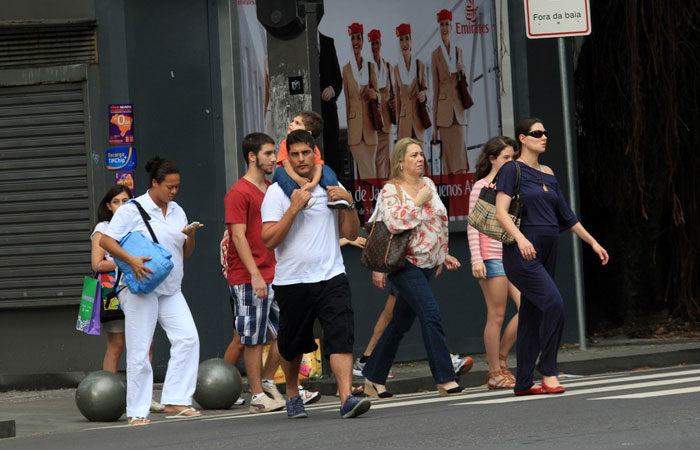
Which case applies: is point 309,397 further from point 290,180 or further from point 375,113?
point 375,113

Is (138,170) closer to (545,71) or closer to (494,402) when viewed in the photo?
(545,71)

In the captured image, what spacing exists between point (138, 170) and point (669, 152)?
5.57m

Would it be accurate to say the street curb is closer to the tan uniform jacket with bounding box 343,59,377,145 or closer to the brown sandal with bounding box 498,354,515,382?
the brown sandal with bounding box 498,354,515,382

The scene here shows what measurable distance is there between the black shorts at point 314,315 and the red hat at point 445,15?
5661 mm

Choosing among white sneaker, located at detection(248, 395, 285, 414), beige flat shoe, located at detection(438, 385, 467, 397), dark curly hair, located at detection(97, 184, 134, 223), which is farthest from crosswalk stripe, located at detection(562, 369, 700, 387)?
dark curly hair, located at detection(97, 184, 134, 223)

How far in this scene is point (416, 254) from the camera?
406 inches

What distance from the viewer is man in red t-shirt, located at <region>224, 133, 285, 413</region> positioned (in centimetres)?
1048

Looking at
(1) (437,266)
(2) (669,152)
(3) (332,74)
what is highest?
(3) (332,74)

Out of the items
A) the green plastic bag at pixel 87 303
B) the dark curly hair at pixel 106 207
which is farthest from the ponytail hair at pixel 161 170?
the green plastic bag at pixel 87 303

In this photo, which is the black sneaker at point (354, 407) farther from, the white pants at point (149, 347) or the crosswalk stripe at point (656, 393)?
the white pants at point (149, 347)

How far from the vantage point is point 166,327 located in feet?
33.8

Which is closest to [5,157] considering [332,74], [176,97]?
[176,97]

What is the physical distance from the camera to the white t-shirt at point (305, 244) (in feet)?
29.5

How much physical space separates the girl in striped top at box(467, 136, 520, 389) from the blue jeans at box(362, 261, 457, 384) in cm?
71
